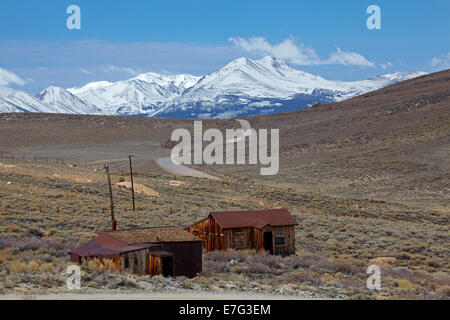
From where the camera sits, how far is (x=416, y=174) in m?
83.4

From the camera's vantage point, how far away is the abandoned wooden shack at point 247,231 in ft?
99.8

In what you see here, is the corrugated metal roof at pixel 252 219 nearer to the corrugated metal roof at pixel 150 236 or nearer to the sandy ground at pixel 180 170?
the corrugated metal roof at pixel 150 236

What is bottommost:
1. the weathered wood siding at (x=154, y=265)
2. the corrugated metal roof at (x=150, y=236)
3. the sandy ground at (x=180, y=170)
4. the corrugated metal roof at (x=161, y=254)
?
the weathered wood siding at (x=154, y=265)

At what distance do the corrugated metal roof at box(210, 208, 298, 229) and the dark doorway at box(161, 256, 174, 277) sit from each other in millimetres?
7004

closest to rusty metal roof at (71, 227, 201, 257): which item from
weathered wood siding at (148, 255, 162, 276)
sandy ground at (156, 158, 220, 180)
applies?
weathered wood siding at (148, 255, 162, 276)

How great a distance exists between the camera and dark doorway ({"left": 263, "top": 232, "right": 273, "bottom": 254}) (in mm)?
31703

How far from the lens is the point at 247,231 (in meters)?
31.2

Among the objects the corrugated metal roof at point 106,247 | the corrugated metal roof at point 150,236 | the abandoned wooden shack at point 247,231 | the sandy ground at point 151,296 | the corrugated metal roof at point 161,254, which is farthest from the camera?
the abandoned wooden shack at point 247,231

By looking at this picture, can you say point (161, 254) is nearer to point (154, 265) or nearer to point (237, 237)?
point (154, 265)

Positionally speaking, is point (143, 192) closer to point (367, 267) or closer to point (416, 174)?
point (367, 267)

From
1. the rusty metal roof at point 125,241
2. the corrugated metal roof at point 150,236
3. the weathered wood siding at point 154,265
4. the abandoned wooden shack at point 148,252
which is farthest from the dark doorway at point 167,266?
the corrugated metal roof at point 150,236

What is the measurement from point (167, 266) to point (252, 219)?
9.13m

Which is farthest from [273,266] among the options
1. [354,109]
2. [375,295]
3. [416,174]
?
[354,109]

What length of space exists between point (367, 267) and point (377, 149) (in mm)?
75353
